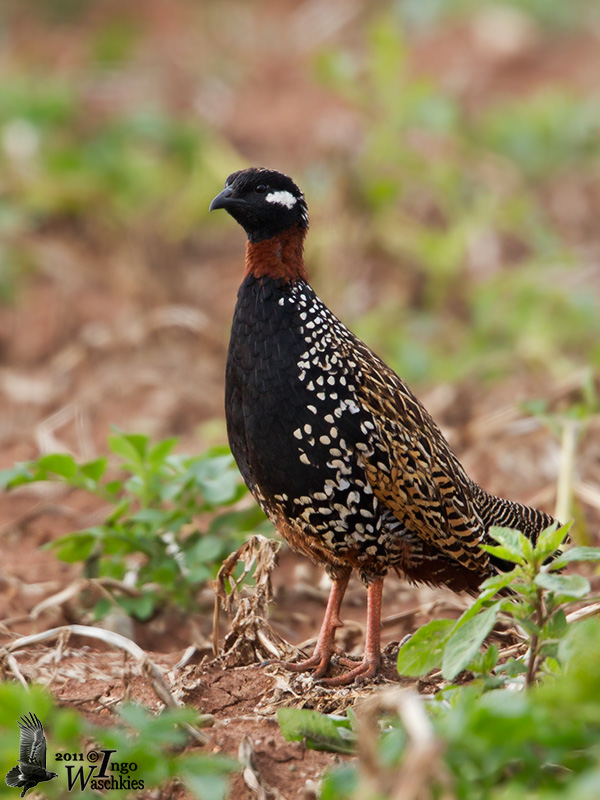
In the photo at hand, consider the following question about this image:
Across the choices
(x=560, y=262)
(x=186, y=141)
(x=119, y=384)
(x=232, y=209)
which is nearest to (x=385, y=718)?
(x=232, y=209)

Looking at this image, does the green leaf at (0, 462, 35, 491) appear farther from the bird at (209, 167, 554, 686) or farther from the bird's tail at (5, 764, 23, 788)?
the bird's tail at (5, 764, 23, 788)

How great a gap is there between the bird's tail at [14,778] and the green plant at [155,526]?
5.34 ft

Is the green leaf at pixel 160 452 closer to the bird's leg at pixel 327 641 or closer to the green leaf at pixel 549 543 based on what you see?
the bird's leg at pixel 327 641

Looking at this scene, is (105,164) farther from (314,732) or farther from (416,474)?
(314,732)

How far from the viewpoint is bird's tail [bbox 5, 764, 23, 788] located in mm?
2795

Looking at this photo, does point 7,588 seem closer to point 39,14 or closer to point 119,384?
point 119,384

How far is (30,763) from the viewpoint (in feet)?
9.16

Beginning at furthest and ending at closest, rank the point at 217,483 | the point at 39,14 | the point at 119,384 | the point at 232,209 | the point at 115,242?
the point at 39,14
the point at 115,242
the point at 119,384
the point at 217,483
the point at 232,209

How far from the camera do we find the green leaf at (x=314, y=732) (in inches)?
122

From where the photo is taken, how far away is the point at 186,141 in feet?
35.5

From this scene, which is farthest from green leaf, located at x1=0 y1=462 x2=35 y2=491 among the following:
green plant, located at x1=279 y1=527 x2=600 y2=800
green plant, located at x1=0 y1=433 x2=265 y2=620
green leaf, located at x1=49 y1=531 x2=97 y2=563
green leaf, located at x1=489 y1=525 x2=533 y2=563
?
green leaf, located at x1=489 y1=525 x2=533 y2=563

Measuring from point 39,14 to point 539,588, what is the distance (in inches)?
566

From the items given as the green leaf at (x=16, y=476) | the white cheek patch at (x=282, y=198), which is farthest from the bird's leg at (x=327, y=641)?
the white cheek patch at (x=282, y=198)

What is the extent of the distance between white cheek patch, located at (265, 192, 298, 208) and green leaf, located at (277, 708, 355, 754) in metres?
1.97
